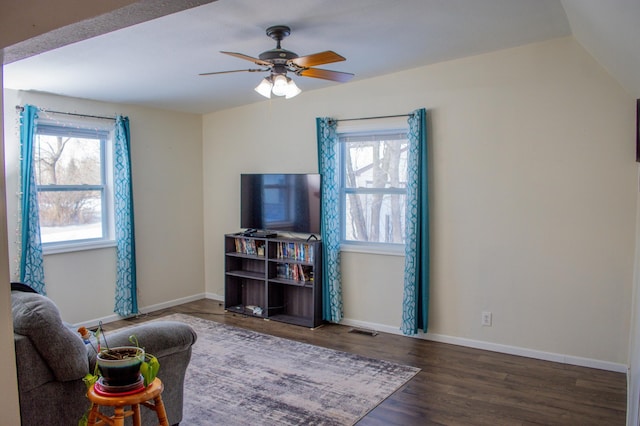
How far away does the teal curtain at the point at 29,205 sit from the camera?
424 centimetres

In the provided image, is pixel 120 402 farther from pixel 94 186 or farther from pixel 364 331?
pixel 94 186

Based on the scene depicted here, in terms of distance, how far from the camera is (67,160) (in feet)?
15.6

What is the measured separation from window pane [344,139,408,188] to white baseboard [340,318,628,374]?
1.47m

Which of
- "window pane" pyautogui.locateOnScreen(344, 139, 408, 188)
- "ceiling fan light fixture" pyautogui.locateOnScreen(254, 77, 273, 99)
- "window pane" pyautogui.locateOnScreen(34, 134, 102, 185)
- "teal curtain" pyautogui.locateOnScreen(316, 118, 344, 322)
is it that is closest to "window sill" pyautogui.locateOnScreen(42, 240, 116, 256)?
"window pane" pyautogui.locateOnScreen(34, 134, 102, 185)

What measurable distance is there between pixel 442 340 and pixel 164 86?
3.63 meters

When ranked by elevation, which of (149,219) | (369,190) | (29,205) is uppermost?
(369,190)

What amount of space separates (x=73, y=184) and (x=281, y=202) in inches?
86.1

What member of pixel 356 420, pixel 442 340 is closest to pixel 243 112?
pixel 442 340

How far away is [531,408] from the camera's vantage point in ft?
10.0

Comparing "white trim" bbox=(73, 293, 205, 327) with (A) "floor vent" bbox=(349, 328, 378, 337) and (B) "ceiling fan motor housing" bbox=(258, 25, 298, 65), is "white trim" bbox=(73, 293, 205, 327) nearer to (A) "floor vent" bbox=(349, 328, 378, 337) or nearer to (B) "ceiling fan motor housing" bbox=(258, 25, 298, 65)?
(A) "floor vent" bbox=(349, 328, 378, 337)

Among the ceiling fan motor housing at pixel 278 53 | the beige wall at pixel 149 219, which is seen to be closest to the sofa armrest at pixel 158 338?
the ceiling fan motor housing at pixel 278 53

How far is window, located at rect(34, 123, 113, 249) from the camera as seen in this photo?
15.0 feet

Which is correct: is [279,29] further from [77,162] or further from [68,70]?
[77,162]

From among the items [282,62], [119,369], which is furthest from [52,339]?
[282,62]
